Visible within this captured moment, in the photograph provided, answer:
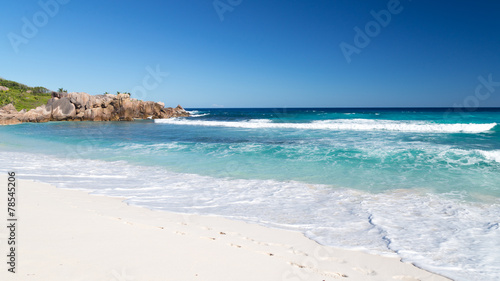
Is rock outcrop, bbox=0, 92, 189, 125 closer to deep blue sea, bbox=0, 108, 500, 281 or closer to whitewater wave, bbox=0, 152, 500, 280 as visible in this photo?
deep blue sea, bbox=0, 108, 500, 281

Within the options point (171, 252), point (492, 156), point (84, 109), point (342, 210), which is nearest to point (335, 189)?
point (342, 210)

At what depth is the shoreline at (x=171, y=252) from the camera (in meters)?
3.21

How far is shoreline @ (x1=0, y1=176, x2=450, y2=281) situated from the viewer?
10.5 feet

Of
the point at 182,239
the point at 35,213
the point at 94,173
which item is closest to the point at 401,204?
the point at 182,239

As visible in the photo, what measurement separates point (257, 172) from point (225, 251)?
6.12 m

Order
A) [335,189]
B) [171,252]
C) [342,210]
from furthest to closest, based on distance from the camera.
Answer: [335,189]
[342,210]
[171,252]

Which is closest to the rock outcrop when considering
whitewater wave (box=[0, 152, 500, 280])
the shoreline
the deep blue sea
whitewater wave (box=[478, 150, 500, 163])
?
the deep blue sea

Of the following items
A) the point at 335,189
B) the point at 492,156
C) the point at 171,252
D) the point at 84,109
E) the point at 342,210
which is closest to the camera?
the point at 171,252

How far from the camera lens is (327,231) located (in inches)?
195

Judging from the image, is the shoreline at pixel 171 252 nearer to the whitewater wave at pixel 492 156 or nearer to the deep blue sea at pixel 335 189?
the deep blue sea at pixel 335 189

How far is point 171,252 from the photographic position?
3758 millimetres

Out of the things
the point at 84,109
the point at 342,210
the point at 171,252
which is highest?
the point at 84,109

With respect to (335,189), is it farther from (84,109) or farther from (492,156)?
(84,109)

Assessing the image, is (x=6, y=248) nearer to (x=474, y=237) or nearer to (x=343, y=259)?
(x=343, y=259)
